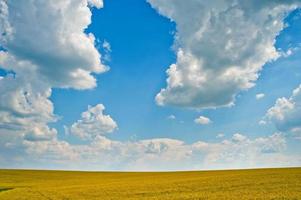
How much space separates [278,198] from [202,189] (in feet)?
36.3

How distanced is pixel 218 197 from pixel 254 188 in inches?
237

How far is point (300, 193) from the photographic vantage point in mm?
26859

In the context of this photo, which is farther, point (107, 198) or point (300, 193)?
point (107, 198)

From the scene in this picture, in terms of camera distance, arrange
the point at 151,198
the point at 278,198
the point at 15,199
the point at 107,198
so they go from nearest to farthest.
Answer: the point at 278,198
the point at 151,198
the point at 107,198
the point at 15,199

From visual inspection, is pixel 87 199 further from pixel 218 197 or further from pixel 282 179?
pixel 282 179

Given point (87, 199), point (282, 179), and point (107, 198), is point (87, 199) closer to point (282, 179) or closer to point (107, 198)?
point (107, 198)

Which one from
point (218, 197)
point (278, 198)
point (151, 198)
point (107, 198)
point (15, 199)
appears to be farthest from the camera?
point (15, 199)

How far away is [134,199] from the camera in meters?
32.0

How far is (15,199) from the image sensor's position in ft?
122

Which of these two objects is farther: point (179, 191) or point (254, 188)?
point (179, 191)

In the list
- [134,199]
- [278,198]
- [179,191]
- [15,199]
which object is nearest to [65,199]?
[15,199]

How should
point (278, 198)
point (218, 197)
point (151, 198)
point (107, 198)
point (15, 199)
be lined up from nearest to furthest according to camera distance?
point (278, 198) < point (218, 197) < point (151, 198) < point (107, 198) < point (15, 199)

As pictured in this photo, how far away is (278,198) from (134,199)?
12.7 m

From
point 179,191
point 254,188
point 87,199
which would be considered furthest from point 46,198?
point 254,188
